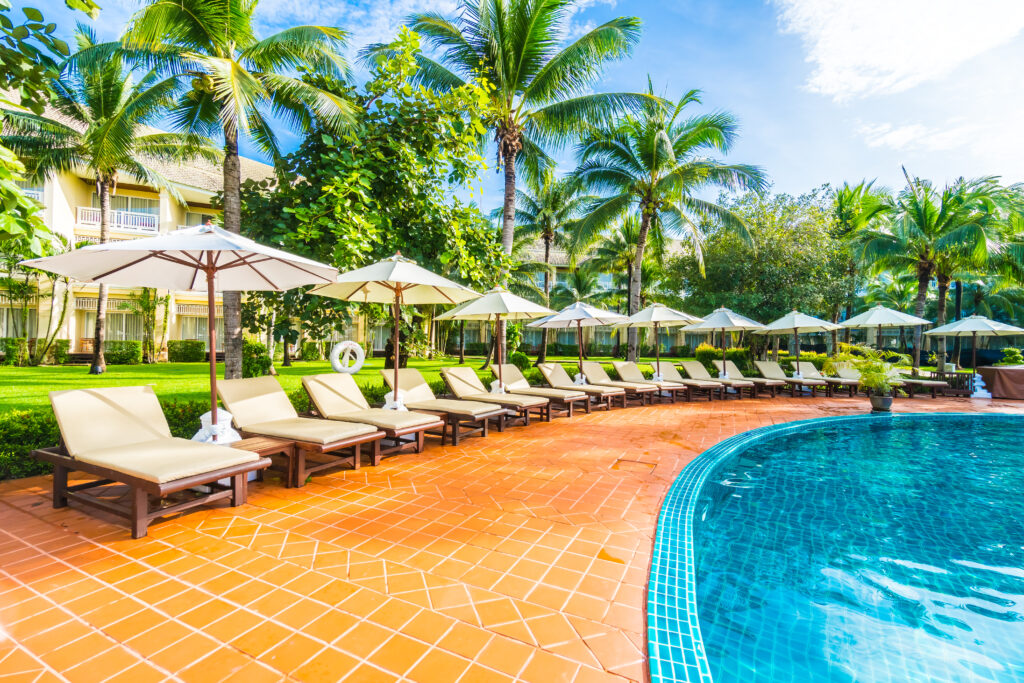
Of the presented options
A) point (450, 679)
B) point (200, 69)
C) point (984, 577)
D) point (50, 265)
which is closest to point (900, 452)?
point (984, 577)

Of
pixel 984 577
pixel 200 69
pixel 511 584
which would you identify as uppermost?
pixel 200 69

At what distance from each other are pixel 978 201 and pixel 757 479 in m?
17.5

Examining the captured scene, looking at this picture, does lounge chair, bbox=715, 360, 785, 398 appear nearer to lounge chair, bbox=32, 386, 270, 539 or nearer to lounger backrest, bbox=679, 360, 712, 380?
lounger backrest, bbox=679, 360, 712, 380

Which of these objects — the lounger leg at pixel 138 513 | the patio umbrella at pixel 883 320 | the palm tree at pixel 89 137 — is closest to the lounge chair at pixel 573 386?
the lounger leg at pixel 138 513

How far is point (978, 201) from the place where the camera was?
16.2 meters

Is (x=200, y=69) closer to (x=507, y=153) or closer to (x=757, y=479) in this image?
(x=507, y=153)

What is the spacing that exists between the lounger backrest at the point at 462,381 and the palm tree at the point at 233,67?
3.58m

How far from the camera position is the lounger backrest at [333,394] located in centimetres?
611

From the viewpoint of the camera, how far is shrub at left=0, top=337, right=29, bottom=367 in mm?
17797

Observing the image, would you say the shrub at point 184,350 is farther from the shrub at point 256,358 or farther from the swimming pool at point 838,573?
the swimming pool at point 838,573

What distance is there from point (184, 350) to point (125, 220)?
6.92 metres

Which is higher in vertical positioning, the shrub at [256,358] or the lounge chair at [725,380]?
the shrub at [256,358]

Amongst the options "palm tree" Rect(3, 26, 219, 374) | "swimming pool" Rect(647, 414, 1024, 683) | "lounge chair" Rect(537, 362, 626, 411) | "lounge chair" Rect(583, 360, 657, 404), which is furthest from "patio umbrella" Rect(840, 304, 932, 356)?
"palm tree" Rect(3, 26, 219, 374)

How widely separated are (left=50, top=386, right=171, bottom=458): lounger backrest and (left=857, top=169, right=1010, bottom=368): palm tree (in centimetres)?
2116
